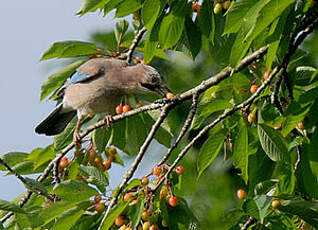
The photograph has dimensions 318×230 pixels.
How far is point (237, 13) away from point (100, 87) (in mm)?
3140

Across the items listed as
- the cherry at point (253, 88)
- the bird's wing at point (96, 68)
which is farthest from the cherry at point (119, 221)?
the bird's wing at point (96, 68)

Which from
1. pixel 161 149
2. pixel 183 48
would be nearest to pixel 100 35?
pixel 161 149

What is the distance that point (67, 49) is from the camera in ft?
12.2

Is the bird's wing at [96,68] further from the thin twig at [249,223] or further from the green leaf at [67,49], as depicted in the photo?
the thin twig at [249,223]

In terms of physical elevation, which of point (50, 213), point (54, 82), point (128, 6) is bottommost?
point (50, 213)

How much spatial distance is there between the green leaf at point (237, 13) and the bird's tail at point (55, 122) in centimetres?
366

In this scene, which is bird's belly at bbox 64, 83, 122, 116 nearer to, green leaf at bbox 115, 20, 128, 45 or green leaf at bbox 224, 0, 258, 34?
green leaf at bbox 115, 20, 128, 45

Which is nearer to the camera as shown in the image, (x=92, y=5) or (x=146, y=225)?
(x=146, y=225)

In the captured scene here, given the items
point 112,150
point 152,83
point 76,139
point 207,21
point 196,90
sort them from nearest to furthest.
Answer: point 196,90 < point 207,21 < point 76,139 < point 112,150 < point 152,83

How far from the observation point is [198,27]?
12.1 feet

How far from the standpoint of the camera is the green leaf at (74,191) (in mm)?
3025

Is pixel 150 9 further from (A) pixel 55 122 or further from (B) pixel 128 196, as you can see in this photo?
(A) pixel 55 122

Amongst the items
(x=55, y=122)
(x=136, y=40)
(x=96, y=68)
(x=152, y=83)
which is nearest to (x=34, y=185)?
(x=136, y=40)

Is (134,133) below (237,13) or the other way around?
below
